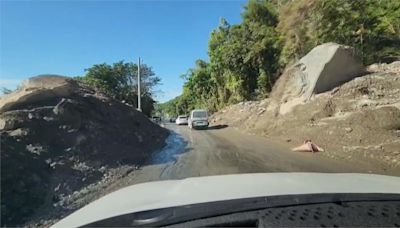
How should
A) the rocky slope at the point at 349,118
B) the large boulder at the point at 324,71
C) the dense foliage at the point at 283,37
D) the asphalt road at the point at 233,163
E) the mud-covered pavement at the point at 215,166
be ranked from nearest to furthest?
the mud-covered pavement at the point at 215,166 → the asphalt road at the point at 233,163 → the rocky slope at the point at 349,118 → the large boulder at the point at 324,71 → the dense foliage at the point at 283,37

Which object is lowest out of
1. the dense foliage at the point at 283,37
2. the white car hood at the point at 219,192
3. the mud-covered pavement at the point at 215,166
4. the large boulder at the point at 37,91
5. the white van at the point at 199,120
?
the mud-covered pavement at the point at 215,166

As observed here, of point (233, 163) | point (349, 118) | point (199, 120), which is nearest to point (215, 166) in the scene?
point (233, 163)

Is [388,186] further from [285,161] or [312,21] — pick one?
[312,21]

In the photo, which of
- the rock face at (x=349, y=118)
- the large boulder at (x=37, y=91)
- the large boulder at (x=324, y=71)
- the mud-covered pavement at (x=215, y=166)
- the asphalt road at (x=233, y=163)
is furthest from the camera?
the large boulder at (x=324, y=71)

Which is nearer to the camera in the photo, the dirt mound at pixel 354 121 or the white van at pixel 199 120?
the dirt mound at pixel 354 121

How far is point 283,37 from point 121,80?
44.5m

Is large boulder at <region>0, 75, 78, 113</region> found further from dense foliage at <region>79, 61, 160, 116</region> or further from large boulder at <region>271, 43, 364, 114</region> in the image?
dense foliage at <region>79, 61, 160, 116</region>

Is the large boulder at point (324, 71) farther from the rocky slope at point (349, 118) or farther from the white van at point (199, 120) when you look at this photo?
the white van at point (199, 120)

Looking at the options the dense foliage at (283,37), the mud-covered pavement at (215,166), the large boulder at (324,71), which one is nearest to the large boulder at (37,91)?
the mud-covered pavement at (215,166)

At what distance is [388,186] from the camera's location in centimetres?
307

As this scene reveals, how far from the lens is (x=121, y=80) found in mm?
74688

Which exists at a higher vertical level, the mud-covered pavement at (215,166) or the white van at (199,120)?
the white van at (199,120)

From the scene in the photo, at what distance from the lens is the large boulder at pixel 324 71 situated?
24906 millimetres

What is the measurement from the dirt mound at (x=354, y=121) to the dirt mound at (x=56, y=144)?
783 centimetres
